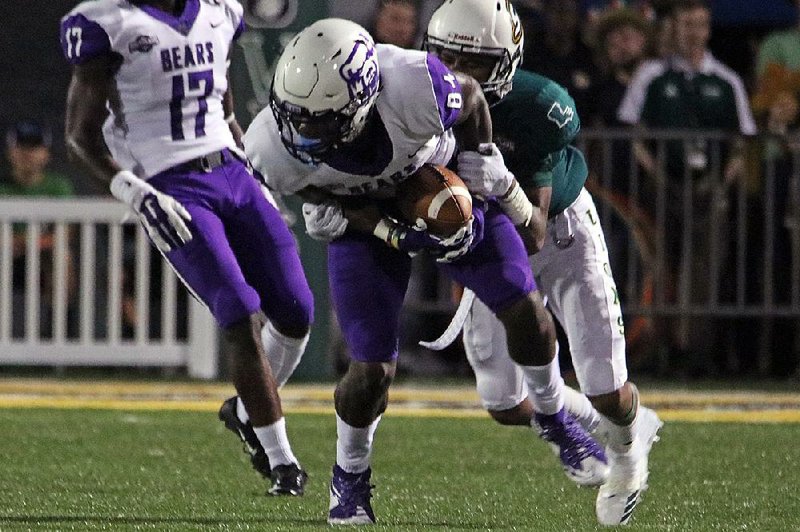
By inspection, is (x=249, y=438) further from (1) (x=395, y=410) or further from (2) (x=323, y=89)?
(1) (x=395, y=410)

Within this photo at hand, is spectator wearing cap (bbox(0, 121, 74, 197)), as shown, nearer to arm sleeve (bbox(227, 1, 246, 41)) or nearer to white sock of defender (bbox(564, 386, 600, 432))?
arm sleeve (bbox(227, 1, 246, 41))

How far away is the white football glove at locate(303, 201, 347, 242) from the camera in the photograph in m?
4.77

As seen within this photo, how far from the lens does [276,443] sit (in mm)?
5500

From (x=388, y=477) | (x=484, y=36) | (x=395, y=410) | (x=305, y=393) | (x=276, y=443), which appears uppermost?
(x=484, y=36)

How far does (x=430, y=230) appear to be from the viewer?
15.3 ft

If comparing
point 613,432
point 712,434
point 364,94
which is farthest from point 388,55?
point 712,434

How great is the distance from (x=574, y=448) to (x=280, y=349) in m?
1.10

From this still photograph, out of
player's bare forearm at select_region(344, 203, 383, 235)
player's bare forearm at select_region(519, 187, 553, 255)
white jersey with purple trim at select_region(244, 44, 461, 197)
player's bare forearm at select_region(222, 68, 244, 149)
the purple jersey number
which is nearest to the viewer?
white jersey with purple trim at select_region(244, 44, 461, 197)

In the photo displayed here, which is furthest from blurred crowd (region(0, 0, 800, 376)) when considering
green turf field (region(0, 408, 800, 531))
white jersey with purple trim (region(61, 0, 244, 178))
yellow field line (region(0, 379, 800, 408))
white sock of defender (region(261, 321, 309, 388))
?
white sock of defender (region(261, 321, 309, 388))

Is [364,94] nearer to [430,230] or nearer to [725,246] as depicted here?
[430,230]

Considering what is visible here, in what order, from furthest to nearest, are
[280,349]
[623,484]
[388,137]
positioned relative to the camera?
[280,349]
[623,484]
[388,137]

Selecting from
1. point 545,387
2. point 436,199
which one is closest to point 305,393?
point 545,387

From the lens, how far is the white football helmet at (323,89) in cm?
446

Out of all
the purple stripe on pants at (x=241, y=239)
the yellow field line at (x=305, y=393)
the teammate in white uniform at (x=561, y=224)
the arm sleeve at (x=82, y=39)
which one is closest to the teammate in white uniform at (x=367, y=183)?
the teammate in white uniform at (x=561, y=224)
